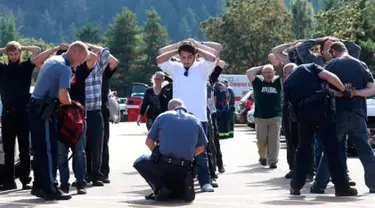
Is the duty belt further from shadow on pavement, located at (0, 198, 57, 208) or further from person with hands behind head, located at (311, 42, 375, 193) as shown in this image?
shadow on pavement, located at (0, 198, 57, 208)

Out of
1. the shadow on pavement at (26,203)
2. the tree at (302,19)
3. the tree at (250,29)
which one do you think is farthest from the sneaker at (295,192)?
the tree at (302,19)

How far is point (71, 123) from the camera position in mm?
11352

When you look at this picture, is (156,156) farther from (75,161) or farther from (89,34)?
(89,34)

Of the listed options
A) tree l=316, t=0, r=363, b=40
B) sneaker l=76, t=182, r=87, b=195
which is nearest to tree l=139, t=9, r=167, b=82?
tree l=316, t=0, r=363, b=40

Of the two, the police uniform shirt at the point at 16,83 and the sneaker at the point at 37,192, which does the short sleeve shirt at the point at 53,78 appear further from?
the police uniform shirt at the point at 16,83

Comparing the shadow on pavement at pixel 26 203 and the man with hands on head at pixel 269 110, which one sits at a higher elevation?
the man with hands on head at pixel 269 110

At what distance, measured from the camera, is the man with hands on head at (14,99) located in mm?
12656

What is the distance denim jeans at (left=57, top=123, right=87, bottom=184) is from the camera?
11844 millimetres

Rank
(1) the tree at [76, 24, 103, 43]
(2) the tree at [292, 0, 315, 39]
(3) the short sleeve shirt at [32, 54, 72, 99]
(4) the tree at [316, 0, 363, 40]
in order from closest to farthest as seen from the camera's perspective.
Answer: (3) the short sleeve shirt at [32, 54, 72, 99] → (4) the tree at [316, 0, 363, 40] → (2) the tree at [292, 0, 315, 39] → (1) the tree at [76, 24, 103, 43]

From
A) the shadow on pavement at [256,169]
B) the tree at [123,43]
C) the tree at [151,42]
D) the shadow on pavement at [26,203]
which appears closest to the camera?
the shadow on pavement at [26,203]

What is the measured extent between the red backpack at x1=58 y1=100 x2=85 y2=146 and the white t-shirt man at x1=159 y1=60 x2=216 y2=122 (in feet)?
6.02

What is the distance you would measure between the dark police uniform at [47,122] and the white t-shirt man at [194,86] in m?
2.14

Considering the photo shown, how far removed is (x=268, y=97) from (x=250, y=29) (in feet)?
181

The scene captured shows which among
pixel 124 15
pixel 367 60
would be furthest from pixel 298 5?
pixel 367 60
